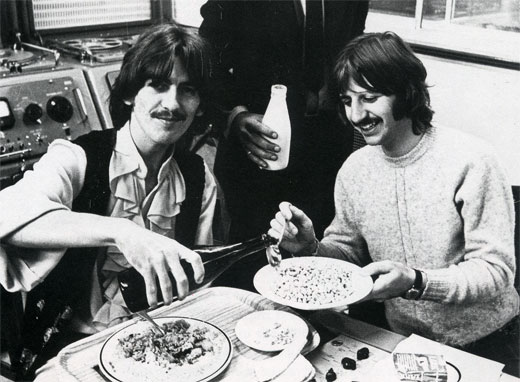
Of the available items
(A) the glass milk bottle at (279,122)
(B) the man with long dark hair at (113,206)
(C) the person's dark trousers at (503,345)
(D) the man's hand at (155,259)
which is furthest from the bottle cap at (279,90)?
(C) the person's dark trousers at (503,345)

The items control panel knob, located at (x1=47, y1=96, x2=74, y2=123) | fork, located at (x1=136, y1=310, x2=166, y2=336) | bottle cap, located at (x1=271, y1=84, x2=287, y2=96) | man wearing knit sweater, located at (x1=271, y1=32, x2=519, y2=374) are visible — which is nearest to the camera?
fork, located at (x1=136, y1=310, x2=166, y2=336)

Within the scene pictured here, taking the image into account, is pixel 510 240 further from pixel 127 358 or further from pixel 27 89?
pixel 27 89

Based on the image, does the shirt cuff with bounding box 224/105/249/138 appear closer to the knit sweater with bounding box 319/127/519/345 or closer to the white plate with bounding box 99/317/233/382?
the knit sweater with bounding box 319/127/519/345

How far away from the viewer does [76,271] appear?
118 centimetres

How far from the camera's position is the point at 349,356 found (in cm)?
115

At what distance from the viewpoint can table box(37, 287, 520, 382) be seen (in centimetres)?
106

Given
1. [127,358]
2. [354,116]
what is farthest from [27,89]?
[354,116]

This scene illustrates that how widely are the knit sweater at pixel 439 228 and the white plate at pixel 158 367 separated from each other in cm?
46

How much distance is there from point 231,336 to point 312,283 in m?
0.20

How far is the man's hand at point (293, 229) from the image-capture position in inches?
53.8

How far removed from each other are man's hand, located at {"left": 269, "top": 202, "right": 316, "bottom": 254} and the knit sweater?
2.7 inches

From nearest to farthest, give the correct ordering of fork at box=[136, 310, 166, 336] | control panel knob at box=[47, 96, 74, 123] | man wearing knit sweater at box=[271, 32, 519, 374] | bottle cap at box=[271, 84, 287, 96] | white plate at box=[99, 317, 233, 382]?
white plate at box=[99, 317, 233, 382] < fork at box=[136, 310, 166, 336] < control panel knob at box=[47, 96, 74, 123] < man wearing knit sweater at box=[271, 32, 519, 374] < bottle cap at box=[271, 84, 287, 96]

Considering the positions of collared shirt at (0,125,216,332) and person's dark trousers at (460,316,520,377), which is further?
person's dark trousers at (460,316,520,377)

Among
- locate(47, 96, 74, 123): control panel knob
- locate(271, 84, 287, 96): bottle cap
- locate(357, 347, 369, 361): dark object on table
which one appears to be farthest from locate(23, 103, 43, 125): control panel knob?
locate(357, 347, 369, 361): dark object on table
